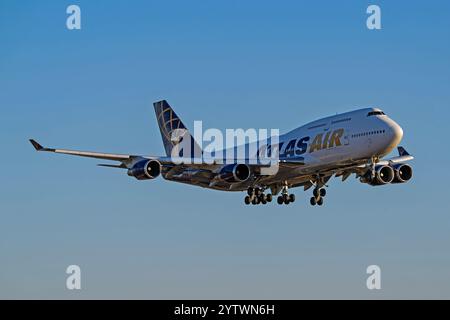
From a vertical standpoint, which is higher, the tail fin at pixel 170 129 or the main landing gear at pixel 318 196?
the tail fin at pixel 170 129

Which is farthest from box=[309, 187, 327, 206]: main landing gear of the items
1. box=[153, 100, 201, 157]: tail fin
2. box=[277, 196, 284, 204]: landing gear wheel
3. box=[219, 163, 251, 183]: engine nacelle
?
box=[153, 100, 201, 157]: tail fin

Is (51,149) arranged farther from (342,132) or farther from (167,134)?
(167,134)

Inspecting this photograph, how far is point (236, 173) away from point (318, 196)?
800 centimetres

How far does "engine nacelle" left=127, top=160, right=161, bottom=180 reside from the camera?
73.1 metres

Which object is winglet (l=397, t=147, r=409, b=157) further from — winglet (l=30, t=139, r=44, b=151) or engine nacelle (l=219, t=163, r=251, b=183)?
winglet (l=30, t=139, r=44, b=151)

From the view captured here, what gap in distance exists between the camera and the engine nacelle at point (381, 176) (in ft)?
253

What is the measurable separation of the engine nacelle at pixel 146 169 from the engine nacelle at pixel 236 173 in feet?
18.5

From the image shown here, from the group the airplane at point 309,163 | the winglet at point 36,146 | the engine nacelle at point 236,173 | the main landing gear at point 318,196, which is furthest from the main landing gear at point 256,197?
the winglet at point 36,146

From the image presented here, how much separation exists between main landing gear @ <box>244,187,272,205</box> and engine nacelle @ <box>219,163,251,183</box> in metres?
5.85

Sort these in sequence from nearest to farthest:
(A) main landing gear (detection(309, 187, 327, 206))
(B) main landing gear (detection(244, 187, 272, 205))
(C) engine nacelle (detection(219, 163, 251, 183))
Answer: (C) engine nacelle (detection(219, 163, 251, 183)) → (A) main landing gear (detection(309, 187, 327, 206)) → (B) main landing gear (detection(244, 187, 272, 205))

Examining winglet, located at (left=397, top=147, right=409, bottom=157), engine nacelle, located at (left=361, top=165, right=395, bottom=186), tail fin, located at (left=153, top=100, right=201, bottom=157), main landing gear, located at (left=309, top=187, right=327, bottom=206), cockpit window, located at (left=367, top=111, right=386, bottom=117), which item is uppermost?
tail fin, located at (left=153, top=100, right=201, bottom=157)

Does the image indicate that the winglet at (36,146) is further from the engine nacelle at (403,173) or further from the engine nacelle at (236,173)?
the engine nacelle at (403,173)

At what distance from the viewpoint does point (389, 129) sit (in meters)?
72.0
